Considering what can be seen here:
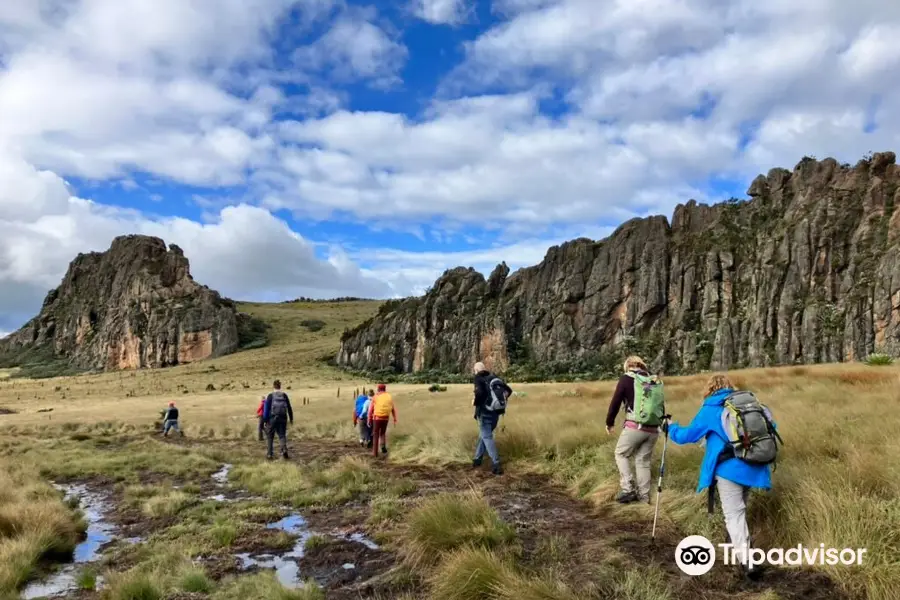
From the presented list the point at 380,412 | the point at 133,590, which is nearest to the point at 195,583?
the point at 133,590

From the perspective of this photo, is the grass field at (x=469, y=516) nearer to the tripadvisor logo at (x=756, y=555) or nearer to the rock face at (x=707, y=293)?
the tripadvisor logo at (x=756, y=555)

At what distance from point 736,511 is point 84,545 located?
10.0 meters

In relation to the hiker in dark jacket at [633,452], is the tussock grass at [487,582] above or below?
below

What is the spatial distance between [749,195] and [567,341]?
25.0 m

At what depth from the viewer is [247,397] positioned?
4778 cm

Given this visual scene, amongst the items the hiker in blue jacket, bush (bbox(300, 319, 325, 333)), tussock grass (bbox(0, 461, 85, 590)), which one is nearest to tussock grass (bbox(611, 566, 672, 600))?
the hiker in blue jacket

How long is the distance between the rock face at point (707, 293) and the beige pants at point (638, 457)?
150 feet

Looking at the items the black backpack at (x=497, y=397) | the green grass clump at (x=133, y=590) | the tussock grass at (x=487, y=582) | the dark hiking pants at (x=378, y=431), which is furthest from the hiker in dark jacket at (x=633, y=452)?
the dark hiking pants at (x=378, y=431)

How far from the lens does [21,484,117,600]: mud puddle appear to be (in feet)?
25.3

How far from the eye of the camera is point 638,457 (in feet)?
30.1

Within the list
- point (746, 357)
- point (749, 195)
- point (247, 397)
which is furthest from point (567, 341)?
point (247, 397)

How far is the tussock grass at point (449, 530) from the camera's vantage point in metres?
7.09

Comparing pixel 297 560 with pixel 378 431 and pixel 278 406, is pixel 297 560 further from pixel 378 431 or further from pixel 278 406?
pixel 278 406

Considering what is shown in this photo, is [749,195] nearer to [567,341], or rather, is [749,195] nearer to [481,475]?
[567,341]
